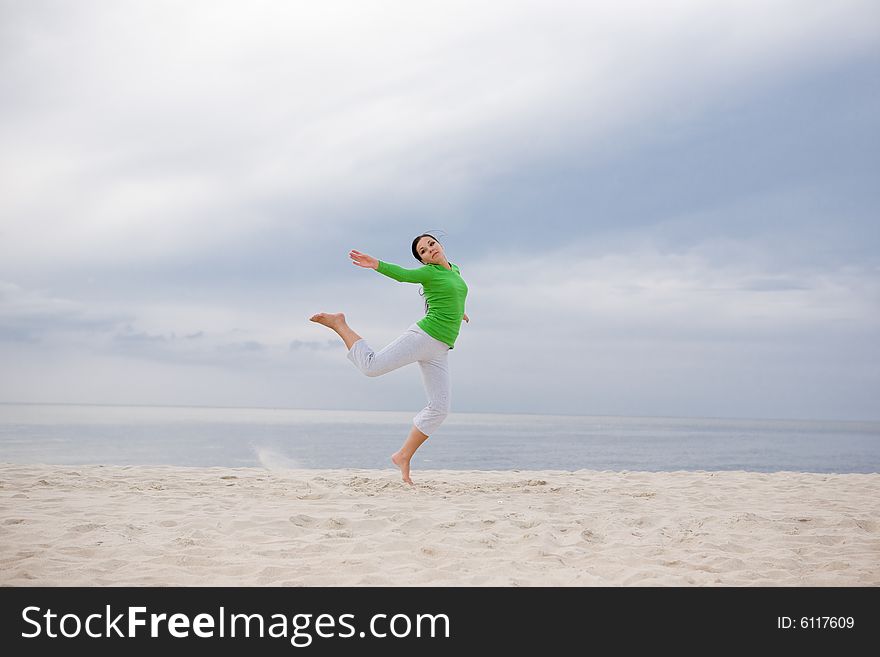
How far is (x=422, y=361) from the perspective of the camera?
5996mm

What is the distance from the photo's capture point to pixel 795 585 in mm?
3217

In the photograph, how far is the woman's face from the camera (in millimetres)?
6020

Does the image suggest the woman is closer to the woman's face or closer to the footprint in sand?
the woman's face

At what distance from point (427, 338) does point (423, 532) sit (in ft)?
6.72

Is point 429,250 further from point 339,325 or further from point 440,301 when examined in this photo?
point 339,325

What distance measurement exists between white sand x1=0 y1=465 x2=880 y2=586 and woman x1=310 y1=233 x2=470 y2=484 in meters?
0.66

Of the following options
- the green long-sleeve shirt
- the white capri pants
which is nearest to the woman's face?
the green long-sleeve shirt

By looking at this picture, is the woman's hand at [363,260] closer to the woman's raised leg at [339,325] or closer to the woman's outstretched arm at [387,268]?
the woman's outstretched arm at [387,268]

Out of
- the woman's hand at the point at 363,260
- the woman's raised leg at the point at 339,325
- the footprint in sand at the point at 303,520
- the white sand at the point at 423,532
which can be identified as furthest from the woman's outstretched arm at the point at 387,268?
the footprint in sand at the point at 303,520

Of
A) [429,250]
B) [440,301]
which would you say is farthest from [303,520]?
[429,250]

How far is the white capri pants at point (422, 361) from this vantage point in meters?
5.75

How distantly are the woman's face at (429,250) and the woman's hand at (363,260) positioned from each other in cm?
74
